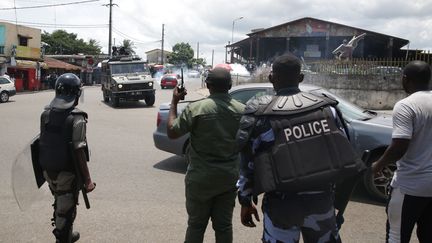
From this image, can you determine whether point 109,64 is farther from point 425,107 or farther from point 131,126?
point 425,107

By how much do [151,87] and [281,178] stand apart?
18.2m

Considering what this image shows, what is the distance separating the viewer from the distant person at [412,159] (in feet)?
8.89

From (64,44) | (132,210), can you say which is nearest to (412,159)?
(132,210)

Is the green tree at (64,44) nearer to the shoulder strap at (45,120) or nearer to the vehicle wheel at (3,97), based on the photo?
the vehicle wheel at (3,97)

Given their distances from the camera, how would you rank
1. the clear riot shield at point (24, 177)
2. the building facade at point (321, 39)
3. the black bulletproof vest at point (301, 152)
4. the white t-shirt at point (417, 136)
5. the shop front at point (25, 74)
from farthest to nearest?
the shop front at point (25, 74) < the building facade at point (321, 39) < the clear riot shield at point (24, 177) < the white t-shirt at point (417, 136) < the black bulletproof vest at point (301, 152)

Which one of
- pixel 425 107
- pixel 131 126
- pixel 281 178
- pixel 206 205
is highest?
pixel 425 107

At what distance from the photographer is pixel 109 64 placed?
2023cm

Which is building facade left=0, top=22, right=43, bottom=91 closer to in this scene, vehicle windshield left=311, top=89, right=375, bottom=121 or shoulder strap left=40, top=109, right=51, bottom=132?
vehicle windshield left=311, top=89, right=375, bottom=121

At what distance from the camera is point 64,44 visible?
64.9 metres

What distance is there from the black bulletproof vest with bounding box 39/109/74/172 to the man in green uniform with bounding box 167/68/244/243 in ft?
2.78

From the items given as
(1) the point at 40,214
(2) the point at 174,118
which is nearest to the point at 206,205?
(2) the point at 174,118

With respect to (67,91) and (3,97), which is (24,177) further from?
(3,97)

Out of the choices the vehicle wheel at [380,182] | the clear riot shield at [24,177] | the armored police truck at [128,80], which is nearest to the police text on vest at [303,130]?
the clear riot shield at [24,177]

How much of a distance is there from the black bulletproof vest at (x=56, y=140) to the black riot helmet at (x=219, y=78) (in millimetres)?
1128
